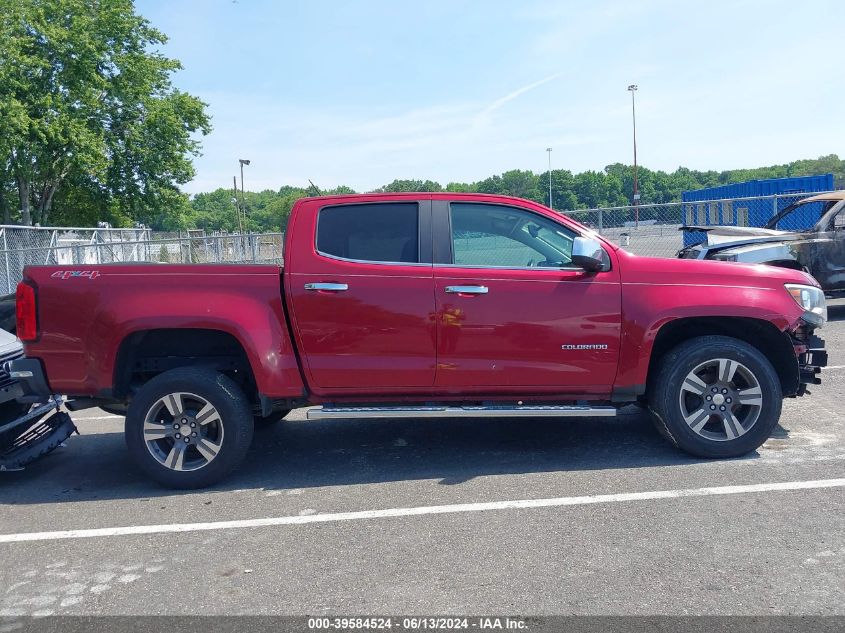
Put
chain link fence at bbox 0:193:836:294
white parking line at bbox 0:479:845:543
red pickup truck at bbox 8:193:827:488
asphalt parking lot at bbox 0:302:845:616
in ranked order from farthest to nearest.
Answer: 1. chain link fence at bbox 0:193:836:294
2. red pickup truck at bbox 8:193:827:488
3. white parking line at bbox 0:479:845:543
4. asphalt parking lot at bbox 0:302:845:616

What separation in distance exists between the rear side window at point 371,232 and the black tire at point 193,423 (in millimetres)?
1232

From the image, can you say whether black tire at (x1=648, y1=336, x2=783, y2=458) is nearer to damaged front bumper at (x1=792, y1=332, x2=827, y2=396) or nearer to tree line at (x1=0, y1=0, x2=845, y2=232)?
damaged front bumper at (x1=792, y1=332, x2=827, y2=396)

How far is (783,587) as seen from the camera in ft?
11.2

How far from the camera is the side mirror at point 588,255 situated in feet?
16.3

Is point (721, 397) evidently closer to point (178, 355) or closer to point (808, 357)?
point (808, 357)

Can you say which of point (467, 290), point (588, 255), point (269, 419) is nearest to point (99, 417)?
point (269, 419)

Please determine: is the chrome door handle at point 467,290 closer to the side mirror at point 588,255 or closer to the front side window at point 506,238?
the front side window at point 506,238

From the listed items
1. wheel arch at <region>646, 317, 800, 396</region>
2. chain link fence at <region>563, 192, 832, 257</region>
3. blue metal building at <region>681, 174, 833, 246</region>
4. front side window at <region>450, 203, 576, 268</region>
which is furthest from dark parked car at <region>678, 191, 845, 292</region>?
front side window at <region>450, 203, 576, 268</region>

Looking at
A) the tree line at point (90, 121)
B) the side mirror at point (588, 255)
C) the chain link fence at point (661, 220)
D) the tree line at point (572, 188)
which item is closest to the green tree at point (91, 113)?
the tree line at point (90, 121)

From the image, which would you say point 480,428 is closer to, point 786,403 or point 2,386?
point 786,403

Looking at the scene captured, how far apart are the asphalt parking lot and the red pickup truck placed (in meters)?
0.43

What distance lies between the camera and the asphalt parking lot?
3484 mm

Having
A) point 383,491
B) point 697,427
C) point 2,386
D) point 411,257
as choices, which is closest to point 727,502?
point 697,427

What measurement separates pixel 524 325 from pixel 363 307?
3.65 ft
